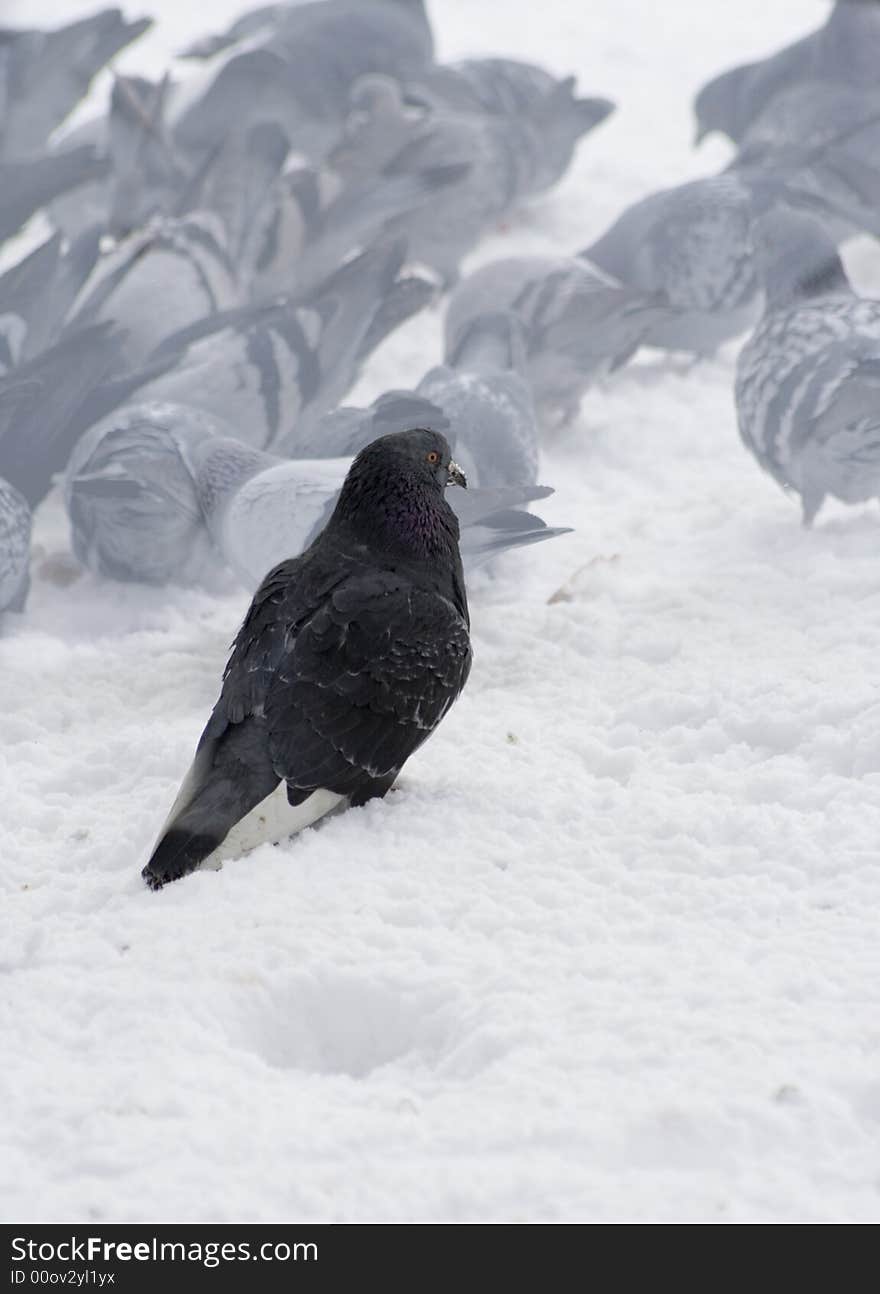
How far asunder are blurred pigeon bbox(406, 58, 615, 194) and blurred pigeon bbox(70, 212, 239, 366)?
126 cm

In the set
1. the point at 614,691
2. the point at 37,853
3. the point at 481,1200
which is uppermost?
the point at 481,1200

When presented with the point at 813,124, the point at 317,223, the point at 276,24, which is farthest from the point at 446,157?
the point at 276,24

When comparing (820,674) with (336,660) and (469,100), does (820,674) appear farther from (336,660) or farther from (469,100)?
(469,100)

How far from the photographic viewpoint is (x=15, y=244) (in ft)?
16.0

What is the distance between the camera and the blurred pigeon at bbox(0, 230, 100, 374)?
374 centimetres

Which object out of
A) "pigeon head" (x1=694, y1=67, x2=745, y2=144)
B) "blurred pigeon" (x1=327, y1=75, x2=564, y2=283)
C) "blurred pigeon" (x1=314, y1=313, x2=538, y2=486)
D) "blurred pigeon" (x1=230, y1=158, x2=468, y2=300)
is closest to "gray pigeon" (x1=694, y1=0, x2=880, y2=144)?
"pigeon head" (x1=694, y1=67, x2=745, y2=144)

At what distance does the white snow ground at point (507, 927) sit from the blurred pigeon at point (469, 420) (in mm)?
215

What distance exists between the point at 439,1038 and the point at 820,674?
1.10m

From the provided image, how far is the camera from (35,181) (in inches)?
170

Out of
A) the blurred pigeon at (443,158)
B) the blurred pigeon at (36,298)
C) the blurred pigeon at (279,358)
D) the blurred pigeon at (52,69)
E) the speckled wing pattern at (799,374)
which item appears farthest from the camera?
the blurred pigeon at (52,69)

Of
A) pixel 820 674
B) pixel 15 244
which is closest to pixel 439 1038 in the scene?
pixel 820 674

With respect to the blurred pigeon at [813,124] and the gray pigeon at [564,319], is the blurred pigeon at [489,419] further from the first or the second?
the blurred pigeon at [813,124]

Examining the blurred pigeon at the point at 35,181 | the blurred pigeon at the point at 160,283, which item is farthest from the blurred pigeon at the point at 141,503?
the blurred pigeon at the point at 35,181

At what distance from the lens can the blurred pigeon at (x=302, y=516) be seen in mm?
2854
